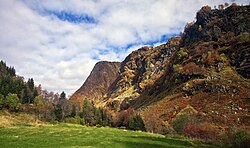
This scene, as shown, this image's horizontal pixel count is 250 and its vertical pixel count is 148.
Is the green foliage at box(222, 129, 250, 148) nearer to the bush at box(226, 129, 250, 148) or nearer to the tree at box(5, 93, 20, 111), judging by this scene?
the bush at box(226, 129, 250, 148)

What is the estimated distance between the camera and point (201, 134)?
110 metres

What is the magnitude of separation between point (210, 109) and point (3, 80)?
153 metres

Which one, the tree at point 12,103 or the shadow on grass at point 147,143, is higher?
the tree at point 12,103

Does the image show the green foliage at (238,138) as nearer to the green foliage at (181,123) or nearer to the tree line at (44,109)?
the green foliage at (181,123)

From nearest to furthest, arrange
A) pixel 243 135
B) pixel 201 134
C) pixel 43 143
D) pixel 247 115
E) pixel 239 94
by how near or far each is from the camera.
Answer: pixel 43 143, pixel 243 135, pixel 201 134, pixel 247 115, pixel 239 94

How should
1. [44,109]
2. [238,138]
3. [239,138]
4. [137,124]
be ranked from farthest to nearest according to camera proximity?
[44,109]
[137,124]
[238,138]
[239,138]

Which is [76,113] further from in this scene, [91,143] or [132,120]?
[91,143]

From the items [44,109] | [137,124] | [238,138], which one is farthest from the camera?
[44,109]

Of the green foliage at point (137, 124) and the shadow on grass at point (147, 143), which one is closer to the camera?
the shadow on grass at point (147, 143)

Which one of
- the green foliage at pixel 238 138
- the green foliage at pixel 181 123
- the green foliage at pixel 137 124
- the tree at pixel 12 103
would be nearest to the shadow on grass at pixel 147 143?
the green foliage at pixel 238 138

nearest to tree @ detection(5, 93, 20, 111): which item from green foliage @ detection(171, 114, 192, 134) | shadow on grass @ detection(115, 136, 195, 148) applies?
green foliage @ detection(171, 114, 192, 134)

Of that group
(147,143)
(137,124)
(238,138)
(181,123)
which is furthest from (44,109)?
(238,138)

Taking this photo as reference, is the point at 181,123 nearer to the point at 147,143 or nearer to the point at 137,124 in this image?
the point at 137,124

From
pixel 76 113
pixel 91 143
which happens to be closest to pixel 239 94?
pixel 76 113
